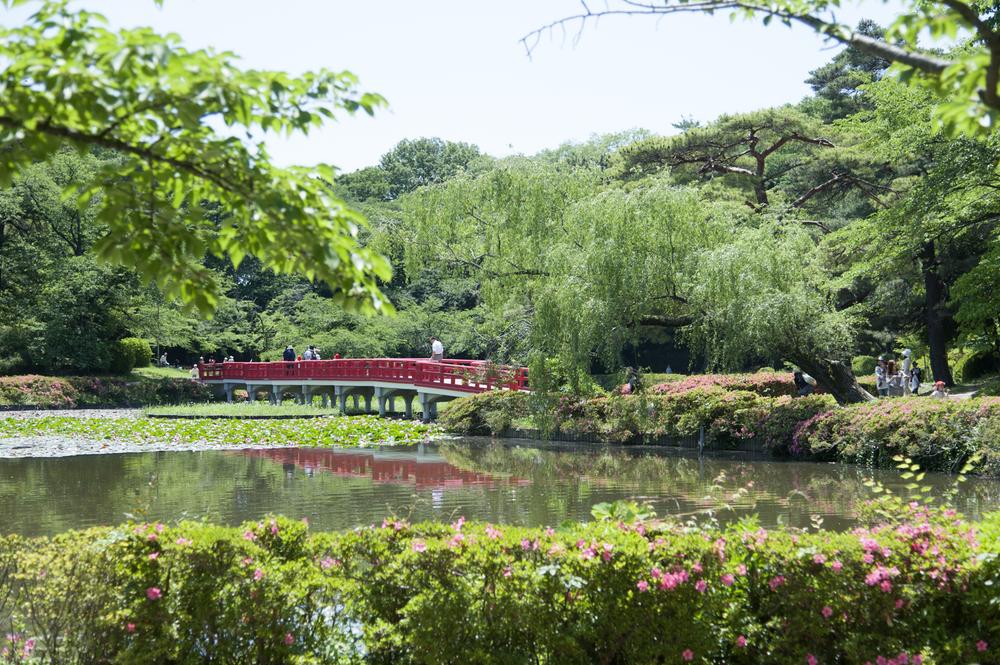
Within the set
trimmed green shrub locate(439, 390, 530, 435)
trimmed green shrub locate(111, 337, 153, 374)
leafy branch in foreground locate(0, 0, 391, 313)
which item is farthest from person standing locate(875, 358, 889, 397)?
trimmed green shrub locate(111, 337, 153, 374)

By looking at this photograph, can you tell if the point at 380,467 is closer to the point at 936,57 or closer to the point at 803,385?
the point at 803,385

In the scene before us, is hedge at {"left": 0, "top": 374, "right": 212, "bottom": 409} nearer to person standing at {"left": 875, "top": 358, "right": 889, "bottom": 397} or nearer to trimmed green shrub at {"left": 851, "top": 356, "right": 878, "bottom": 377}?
trimmed green shrub at {"left": 851, "top": 356, "right": 878, "bottom": 377}

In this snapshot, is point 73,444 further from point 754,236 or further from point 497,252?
point 754,236

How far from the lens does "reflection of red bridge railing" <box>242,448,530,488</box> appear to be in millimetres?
15398

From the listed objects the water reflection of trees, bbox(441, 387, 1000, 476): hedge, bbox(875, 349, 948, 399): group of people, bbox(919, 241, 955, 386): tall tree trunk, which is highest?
bbox(919, 241, 955, 386): tall tree trunk

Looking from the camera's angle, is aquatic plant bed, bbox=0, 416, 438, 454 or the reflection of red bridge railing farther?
aquatic plant bed, bbox=0, 416, 438, 454

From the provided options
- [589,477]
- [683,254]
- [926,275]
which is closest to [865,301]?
[926,275]

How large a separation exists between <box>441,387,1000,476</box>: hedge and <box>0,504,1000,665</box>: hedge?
27.6 ft

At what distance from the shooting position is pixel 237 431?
23.7 metres

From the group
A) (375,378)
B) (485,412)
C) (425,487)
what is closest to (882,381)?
(485,412)

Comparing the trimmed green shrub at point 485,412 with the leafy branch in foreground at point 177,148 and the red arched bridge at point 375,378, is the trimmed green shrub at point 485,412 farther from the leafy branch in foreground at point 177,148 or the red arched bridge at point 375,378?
the leafy branch in foreground at point 177,148

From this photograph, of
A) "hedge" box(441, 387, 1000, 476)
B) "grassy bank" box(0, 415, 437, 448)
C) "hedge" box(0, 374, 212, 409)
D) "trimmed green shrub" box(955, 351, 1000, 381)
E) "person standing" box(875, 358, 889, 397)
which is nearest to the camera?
"hedge" box(441, 387, 1000, 476)

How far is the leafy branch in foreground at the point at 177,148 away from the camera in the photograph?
3.35 m

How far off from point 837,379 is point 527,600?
17.0 meters
